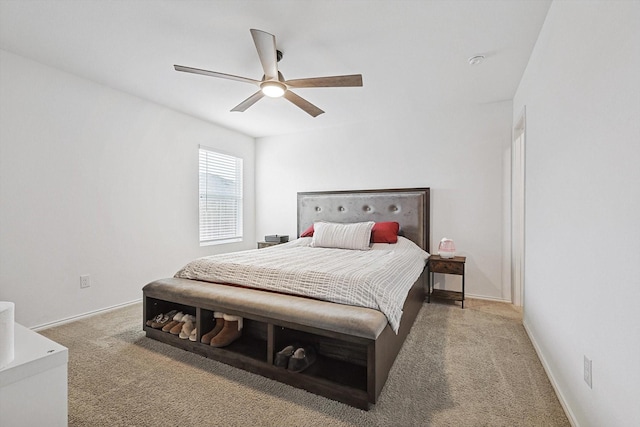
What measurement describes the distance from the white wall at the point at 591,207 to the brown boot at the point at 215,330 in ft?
6.96

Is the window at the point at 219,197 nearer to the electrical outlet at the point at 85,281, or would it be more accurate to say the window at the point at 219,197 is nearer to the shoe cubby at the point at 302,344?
the electrical outlet at the point at 85,281

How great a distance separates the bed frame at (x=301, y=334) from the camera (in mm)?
1558

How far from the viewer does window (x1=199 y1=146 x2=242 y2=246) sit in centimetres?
429

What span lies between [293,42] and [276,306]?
2012 mm

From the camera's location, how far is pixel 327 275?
1988 millimetres

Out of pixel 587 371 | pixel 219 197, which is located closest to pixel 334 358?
pixel 587 371

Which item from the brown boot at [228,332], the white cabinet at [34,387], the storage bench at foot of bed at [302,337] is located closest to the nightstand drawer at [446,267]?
the storage bench at foot of bed at [302,337]

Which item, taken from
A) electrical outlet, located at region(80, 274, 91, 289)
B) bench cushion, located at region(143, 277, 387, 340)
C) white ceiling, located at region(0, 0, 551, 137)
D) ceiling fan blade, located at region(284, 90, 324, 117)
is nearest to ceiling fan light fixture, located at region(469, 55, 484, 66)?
white ceiling, located at region(0, 0, 551, 137)

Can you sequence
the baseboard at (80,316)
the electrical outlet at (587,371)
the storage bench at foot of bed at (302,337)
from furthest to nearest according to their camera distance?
the baseboard at (80,316) → the storage bench at foot of bed at (302,337) → the electrical outlet at (587,371)

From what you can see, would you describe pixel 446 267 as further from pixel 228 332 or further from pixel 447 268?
pixel 228 332

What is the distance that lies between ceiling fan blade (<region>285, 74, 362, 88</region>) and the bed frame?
1.62 m

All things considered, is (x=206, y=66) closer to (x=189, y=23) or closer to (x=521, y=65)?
(x=189, y=23)

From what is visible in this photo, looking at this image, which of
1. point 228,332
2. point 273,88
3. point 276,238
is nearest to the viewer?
point 228,332

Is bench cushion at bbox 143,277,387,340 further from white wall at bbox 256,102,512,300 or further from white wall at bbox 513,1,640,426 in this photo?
white wall at bbox 256,102,512,300
